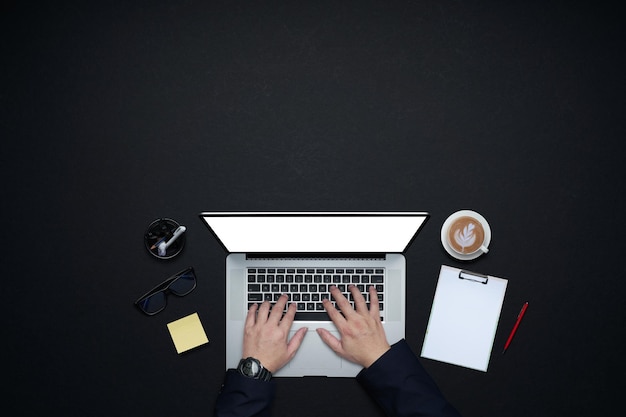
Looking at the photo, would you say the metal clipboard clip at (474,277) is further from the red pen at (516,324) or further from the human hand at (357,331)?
the human hand at (357,331)

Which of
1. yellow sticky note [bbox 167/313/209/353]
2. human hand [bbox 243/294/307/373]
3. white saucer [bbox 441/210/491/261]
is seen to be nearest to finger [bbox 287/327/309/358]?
human hand [bbox 243/294/307/373]

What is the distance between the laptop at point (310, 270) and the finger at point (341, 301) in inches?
0.6

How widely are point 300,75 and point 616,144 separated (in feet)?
2.71

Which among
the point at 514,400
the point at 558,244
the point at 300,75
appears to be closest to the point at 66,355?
the point at 300,75

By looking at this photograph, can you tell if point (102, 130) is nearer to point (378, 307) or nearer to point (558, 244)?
point (378, 307)

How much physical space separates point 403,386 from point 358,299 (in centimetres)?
23

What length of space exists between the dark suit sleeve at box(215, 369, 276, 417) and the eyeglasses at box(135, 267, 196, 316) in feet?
0.80

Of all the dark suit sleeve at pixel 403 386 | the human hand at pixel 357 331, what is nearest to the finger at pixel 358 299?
the human hand at pixel 357 331

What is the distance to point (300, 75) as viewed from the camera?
1242mm

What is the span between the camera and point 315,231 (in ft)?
3.90

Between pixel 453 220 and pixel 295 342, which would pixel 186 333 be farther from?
pixel 453 220

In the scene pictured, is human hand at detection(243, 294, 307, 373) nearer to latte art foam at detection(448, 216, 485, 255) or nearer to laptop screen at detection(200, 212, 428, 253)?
laptop screen at detection(200, 212, 428, 253)

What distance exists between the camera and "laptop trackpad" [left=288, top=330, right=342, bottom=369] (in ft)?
3.95

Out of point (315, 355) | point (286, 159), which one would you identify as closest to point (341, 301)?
point (315, 355)
